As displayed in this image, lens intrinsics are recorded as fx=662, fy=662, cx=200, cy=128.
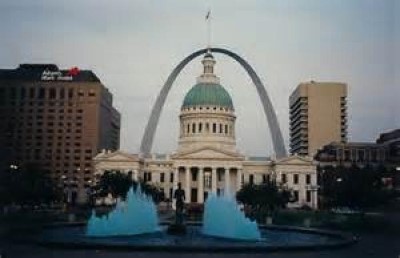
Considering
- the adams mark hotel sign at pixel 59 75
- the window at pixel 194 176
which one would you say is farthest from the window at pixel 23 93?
the window at pixel 194 176

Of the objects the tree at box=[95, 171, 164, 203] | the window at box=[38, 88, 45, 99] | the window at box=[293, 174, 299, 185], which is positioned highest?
the window at box=[38, 88, 45, 99]

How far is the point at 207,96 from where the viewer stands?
140250 mm

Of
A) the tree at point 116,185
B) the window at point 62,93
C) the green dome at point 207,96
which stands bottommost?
the tree at point 116,185

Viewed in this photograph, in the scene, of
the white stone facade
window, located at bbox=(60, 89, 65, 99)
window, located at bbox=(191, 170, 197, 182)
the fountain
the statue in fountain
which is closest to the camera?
the fountain

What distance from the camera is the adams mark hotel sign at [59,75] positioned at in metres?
125

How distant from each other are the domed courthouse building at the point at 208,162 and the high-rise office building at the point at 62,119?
4609 millimetres

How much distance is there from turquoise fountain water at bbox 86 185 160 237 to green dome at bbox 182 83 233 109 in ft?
319

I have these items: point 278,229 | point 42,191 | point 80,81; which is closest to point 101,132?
point 80,81

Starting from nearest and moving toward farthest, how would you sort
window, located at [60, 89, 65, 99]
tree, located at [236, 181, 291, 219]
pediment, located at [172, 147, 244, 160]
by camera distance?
tree, located at [236, 181, 291, 219]
window, located at [60, 89, 65, 99]
pediment, located at [172, 147, 244, 160]

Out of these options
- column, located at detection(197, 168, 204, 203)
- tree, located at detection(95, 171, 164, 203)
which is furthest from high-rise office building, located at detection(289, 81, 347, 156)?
tree, located at detection(95, 171, 164, 203)

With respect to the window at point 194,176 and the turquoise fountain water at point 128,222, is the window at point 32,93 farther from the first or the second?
the turquoise fountain water at point 128,222

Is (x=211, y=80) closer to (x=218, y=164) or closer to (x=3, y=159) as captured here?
(x=218, y=164)

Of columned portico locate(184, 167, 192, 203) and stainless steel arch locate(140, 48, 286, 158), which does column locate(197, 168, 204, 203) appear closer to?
columned portico locate(184, 167, 192, 203)

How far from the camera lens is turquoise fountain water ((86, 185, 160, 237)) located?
38594 mm
